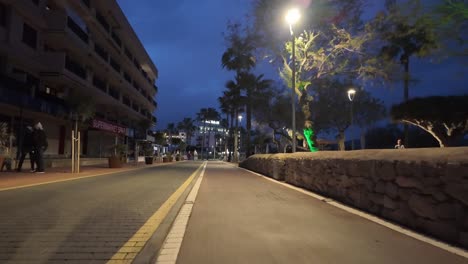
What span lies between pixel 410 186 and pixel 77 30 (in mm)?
31224

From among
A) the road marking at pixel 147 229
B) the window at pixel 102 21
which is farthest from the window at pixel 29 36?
the road marking at pixel 147 229

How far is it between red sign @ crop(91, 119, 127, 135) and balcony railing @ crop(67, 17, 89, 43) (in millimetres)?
6983

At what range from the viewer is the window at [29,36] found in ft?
88.1

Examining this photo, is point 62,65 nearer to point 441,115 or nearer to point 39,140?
point 39,140

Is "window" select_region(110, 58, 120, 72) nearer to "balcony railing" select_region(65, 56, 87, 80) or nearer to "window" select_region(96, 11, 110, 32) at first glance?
"window" select_region(96, 11, 110, 32)

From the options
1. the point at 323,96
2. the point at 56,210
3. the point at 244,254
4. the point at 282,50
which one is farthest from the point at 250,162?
the point at 244,254

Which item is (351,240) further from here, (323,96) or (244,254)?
(323,96)

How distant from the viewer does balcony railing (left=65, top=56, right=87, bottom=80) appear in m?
30.9

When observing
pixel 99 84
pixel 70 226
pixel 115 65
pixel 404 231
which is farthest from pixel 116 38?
pixel 404 231

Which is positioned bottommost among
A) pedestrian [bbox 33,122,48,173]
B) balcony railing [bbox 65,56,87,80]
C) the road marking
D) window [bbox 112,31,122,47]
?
the road marking

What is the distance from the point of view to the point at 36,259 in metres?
4.45

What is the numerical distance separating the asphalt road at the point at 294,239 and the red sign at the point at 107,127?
28946mm

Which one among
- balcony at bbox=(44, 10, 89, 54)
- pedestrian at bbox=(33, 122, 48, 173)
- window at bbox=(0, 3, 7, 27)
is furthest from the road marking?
balcony at bbox=(44, 10, 89, 54)

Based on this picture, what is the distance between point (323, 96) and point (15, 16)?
29.5 meters
